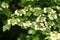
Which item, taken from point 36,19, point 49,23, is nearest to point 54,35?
point 49,23

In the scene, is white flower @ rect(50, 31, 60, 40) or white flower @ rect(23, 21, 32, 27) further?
white flower @ rect(23, 21, 32, 27)

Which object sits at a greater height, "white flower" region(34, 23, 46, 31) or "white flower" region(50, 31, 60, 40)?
"white flower" region(34, 23, 46, 31)

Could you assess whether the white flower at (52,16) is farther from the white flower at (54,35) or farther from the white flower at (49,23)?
the white flower at (54,35)

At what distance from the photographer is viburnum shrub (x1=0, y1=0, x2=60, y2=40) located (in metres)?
2.09

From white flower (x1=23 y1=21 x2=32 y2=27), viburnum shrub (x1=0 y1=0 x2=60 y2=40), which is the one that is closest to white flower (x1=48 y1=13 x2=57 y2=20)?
viburnum shrub (x1=0 y1=0 x2=60 y2=40)

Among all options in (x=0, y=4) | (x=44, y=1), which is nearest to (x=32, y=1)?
(x=44, y=1)

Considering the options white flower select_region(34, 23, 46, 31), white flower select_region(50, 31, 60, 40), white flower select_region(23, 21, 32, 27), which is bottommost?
white flower select_region(50, 31, 60, 40)

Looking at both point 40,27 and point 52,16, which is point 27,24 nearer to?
point 40,27

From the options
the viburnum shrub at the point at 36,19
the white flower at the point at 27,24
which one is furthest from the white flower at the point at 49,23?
the white flower at the point at 27,24

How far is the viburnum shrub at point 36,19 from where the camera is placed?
6.86ft

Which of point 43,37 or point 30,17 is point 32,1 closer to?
point 30,17

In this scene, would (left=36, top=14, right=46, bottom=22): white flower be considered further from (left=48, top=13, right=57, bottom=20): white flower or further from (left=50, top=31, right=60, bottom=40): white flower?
(left=50, top=31, right=60, bottom=40): white flower

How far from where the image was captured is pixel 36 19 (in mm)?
2168

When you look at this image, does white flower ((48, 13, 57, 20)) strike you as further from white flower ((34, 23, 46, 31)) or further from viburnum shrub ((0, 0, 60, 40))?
white flower ((34, 23, 46, 31))
